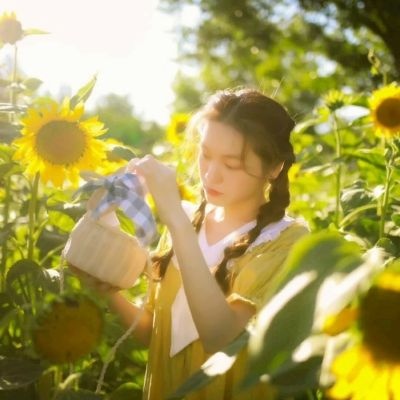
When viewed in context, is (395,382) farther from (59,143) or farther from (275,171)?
(59,143)

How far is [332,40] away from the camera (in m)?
8.65

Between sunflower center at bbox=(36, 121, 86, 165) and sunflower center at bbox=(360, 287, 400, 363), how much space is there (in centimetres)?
74

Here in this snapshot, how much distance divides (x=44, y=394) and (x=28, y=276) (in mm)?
169

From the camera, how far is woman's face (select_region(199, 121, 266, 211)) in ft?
3.18

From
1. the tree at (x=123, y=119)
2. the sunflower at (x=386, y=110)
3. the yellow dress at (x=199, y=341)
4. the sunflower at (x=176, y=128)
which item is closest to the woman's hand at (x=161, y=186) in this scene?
the yellow dress at (x=199, y=341)

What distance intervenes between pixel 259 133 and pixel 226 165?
0.06 meters

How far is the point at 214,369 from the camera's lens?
513 mm

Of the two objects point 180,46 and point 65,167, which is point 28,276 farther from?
point 180,46

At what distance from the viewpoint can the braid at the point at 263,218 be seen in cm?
102

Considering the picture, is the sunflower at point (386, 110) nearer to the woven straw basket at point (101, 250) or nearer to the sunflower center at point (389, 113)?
the sunflower center at point (389, 113)

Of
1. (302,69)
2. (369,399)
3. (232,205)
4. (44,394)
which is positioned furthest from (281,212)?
(302,69)

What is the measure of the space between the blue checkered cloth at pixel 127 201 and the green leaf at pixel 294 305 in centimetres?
41

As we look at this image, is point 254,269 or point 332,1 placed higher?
point 332,1

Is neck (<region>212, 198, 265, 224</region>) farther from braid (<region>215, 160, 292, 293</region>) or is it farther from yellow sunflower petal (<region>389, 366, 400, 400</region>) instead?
yellow sunflower petal (<region>389, 366, 400, 400</region>)
